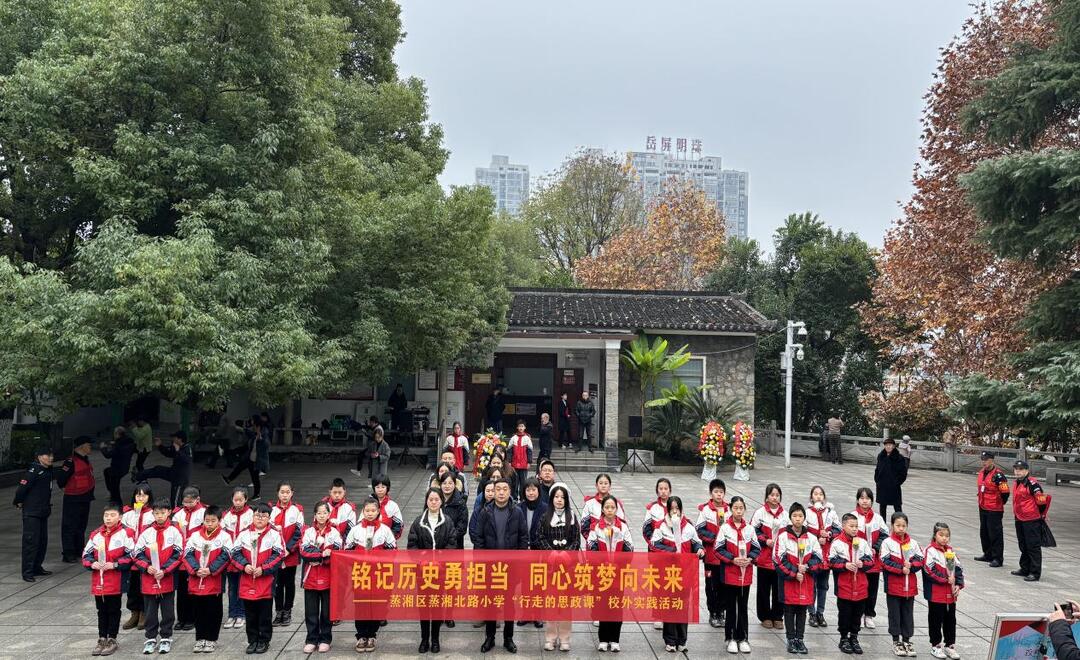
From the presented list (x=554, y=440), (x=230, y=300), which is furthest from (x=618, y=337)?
(x=230, y=300)

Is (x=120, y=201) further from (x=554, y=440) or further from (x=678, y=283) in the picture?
(x=678, y=283)

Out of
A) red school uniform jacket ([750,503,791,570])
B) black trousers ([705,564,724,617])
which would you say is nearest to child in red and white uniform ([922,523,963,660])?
red school uniform jacket ([750,503,791,570])

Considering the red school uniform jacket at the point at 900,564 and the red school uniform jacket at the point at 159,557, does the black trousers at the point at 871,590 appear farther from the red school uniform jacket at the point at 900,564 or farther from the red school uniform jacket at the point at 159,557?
the red school uniform jacket at the point at 159,557

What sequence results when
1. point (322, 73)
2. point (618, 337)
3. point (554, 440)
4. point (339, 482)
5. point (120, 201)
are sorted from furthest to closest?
point (554, 440) < point (618, 337) < point (322, 73) < point (120, 201) < point (339, 482)

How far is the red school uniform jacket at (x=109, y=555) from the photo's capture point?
Answer: 7176mm

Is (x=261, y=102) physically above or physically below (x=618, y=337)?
above

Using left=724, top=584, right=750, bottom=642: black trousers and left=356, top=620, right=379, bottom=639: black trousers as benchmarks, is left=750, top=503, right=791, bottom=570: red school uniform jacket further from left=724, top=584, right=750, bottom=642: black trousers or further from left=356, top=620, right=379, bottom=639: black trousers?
left=356, top=620, right=379, bottom=639: black trousers

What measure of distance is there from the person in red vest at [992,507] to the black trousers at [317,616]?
29.7 ft

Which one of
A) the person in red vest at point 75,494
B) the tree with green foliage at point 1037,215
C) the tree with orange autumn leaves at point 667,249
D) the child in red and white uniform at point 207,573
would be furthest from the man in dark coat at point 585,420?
the tree with orange autumn leaves at point 667,249

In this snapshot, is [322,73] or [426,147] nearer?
[322,73]

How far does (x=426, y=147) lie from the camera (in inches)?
855

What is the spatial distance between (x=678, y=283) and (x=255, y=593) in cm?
3265

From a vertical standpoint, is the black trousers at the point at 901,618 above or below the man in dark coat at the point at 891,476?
below

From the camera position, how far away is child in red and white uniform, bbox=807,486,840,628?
25.8ft
